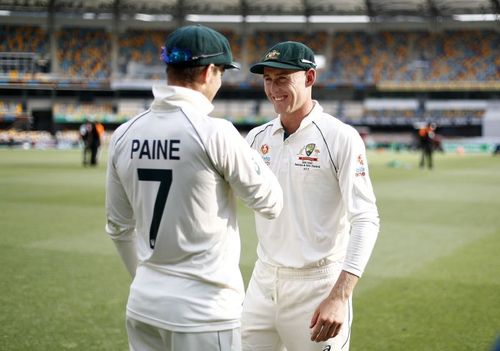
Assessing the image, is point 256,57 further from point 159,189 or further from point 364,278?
point 159,189

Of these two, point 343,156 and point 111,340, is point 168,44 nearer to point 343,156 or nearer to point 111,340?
point 343,156

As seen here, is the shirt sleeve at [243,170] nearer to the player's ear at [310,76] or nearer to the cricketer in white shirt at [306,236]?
the cricketer in white shirt at [306,236]

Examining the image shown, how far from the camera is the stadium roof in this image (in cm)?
5962

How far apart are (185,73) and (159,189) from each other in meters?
0.47

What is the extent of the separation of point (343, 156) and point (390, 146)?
52715 mm

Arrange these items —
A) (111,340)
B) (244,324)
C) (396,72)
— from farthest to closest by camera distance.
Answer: (396,72)
(111,340)
(244,324)

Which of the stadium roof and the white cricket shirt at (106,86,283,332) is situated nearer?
the white cricket shirt at (106,86,283,332)

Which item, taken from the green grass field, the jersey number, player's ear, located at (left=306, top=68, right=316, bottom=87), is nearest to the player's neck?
player's ear, located at (left=306, top=68, right=316, bottom=87)

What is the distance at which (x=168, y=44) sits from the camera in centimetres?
259

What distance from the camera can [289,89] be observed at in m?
3.51

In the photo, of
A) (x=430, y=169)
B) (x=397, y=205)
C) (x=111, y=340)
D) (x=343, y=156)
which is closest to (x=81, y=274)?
(x=111, y=340)

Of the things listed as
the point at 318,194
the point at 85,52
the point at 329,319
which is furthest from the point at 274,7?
the point at 329,319

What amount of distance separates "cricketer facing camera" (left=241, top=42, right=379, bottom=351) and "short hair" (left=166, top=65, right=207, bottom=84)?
84cm

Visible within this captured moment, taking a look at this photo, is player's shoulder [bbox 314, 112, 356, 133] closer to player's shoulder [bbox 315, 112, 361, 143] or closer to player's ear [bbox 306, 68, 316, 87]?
player's shoulder [bbox 315, 112, 361, 143]
